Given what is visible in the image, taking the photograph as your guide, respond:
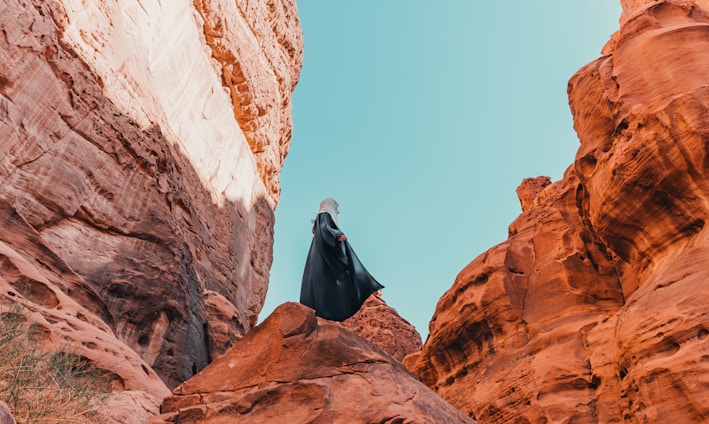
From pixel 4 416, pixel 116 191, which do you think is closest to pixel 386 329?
→ pixel 116 191

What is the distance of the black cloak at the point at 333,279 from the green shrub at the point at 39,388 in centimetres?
300

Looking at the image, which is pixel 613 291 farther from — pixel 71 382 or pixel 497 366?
pixel 71 382

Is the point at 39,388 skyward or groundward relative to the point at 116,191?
groundward

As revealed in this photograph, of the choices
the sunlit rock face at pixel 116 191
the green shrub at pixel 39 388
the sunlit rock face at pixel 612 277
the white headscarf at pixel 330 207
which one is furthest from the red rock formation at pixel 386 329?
the green shrub at pixel 39 388

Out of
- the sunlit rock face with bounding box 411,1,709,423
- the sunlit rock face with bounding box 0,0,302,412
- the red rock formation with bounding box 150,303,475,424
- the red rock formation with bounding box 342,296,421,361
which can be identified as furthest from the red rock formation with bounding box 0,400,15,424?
the red rock formation with bounding box 342,296,421,361

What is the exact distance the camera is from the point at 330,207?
8.58m

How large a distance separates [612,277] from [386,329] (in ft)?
70.4

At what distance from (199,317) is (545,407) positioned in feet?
27.2

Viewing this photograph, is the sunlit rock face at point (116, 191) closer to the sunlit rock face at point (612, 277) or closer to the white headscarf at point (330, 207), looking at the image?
the white headscarf at point (330, 207)

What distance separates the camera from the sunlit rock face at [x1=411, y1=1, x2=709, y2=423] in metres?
8.62

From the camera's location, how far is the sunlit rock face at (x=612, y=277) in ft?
28.3

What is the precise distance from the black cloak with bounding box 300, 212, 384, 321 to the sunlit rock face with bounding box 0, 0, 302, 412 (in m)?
2.24

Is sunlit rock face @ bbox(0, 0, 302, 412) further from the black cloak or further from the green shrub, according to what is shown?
the black cloak

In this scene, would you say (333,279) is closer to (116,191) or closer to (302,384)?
(302,384)
